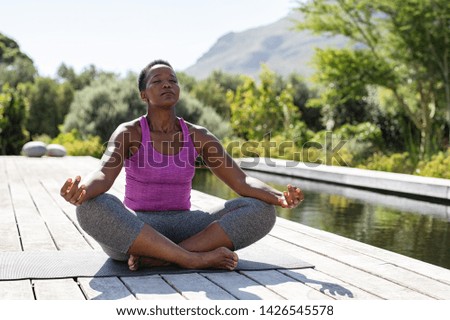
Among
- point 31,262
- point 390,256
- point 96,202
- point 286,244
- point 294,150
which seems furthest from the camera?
point 294,150

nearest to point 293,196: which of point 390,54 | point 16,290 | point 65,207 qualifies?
point 16,290

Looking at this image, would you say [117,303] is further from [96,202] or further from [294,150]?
[294,150]

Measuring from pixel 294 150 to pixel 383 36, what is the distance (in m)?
3.29

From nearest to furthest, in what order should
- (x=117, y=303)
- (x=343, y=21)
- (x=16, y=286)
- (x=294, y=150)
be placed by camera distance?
(x=117, y=303) < (x=16, y=286) < (x=343, y=21) < (x=294, y=150)

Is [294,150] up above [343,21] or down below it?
below

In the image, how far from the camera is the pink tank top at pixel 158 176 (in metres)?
3.08

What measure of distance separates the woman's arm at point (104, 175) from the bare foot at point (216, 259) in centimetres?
54

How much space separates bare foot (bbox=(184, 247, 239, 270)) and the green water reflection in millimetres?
2394

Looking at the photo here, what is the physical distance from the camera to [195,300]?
248 centimetres

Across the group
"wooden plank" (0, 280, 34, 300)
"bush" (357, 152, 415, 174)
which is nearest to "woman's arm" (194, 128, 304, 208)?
"wooden plank" (0, 280, 34, 300)

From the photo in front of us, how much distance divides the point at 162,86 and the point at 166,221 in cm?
67

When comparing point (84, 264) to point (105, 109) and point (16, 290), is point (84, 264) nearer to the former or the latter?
point (16, 290)

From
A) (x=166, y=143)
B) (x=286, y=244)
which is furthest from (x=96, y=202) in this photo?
(x=286, y=244)

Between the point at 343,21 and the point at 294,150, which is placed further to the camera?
the point at 294,150
